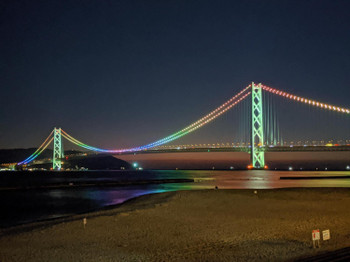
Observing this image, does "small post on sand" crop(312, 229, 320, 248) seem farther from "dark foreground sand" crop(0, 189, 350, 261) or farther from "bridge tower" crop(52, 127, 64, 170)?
"bridge tower" crop(52, 127, 64, 170)

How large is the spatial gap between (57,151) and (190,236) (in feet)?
264

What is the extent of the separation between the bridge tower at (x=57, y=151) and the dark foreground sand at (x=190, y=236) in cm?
7208

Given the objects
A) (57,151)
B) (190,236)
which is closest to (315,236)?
(190,236)

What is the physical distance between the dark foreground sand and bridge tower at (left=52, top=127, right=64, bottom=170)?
72.1 meters

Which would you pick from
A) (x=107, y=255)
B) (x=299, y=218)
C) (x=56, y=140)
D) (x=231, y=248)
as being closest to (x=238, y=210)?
(x=299, y=218)

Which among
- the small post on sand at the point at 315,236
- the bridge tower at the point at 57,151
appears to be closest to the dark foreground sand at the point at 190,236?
the small post on sand at the point at 315,236

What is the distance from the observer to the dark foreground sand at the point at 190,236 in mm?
7301

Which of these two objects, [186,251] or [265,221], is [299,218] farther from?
[186,251]

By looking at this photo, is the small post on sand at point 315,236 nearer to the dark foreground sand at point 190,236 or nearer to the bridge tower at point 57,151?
the dark foreground sand at point 190,236

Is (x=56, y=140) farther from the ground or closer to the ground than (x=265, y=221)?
farther from the ground

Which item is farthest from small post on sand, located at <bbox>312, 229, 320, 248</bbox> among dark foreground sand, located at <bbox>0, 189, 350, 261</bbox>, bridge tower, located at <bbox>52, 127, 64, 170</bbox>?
bridge tower, located at <bbox>52, 127, 64, 170</bbox>

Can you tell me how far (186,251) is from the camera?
759 centimetres

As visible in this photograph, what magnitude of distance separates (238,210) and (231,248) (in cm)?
599

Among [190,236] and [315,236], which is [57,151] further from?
[315,236]
